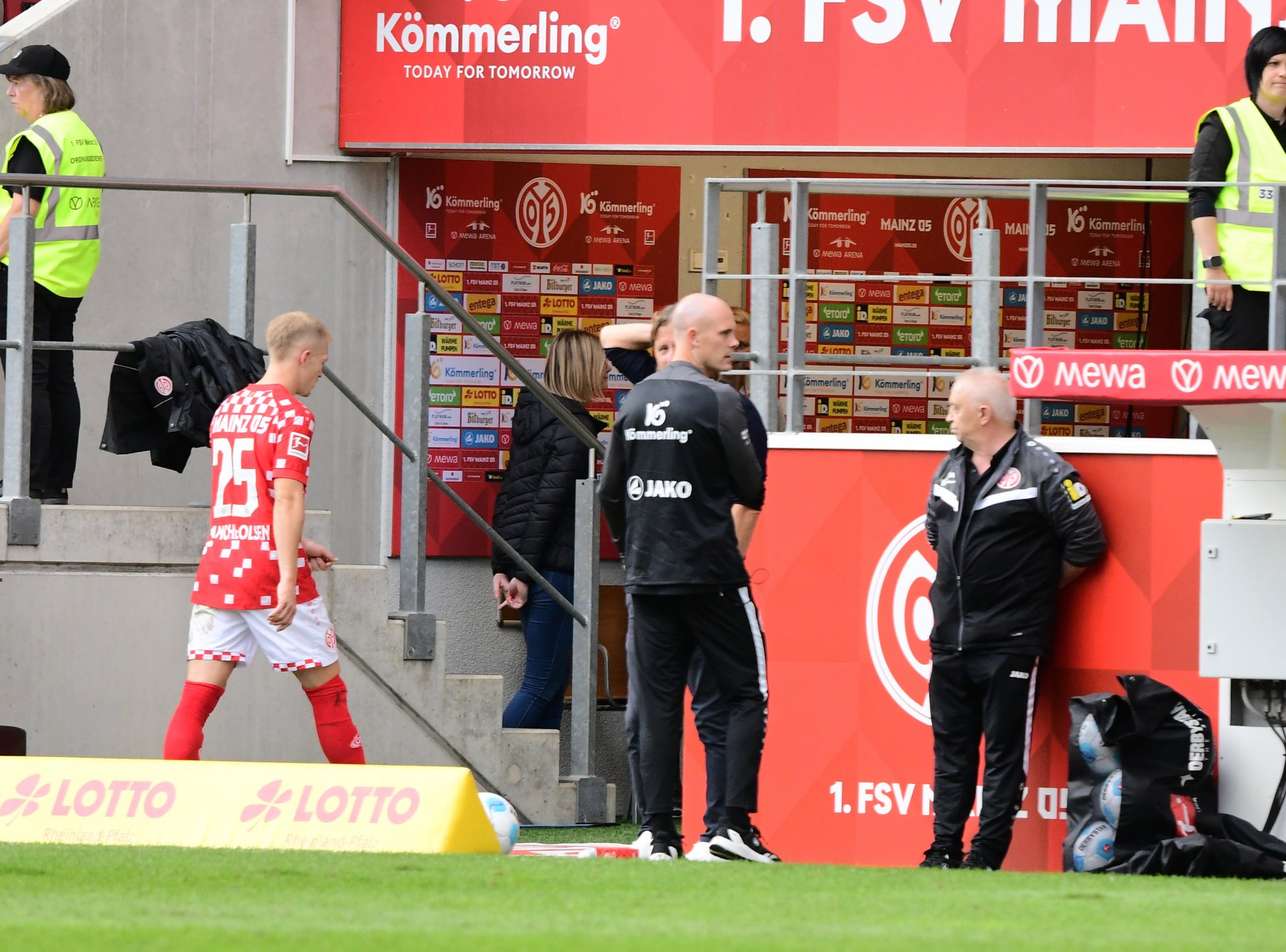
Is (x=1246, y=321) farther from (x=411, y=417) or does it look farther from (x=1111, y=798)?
(x=411, y=417)

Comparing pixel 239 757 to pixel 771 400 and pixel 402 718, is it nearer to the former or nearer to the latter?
pixel 402 718

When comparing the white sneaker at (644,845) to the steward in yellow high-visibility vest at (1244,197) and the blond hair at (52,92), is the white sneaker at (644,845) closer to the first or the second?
the steward in yellow high-visibility vest at (1244,197)

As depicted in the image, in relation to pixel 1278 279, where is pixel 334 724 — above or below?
below

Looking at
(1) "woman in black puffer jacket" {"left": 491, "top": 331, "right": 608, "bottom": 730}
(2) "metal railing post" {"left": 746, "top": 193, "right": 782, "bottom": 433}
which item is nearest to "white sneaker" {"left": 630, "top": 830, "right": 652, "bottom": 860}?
(2) "metal railing post" {"left": 746, "top": 193, "right": 782, "bottom": 433}

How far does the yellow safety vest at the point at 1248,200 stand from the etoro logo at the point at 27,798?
433cm

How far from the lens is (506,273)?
10.9 meters

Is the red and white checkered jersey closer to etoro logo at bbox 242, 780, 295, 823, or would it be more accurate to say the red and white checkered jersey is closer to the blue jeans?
etoro logo at bbox 242, 780, 295, 823

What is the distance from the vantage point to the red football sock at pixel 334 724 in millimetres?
7281

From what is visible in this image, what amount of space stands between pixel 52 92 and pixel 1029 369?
4309 millimetres

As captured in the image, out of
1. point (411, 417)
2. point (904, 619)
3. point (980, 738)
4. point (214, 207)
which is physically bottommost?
point (980, 738)

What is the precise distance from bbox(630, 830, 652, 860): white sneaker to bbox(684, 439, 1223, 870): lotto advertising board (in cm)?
A: 137

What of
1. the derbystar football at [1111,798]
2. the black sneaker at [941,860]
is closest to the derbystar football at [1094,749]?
the derbystar football at [1111,798]

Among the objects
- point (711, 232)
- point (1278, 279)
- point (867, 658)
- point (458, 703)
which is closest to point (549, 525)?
point (458, 703)

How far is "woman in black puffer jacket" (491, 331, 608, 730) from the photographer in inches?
377
